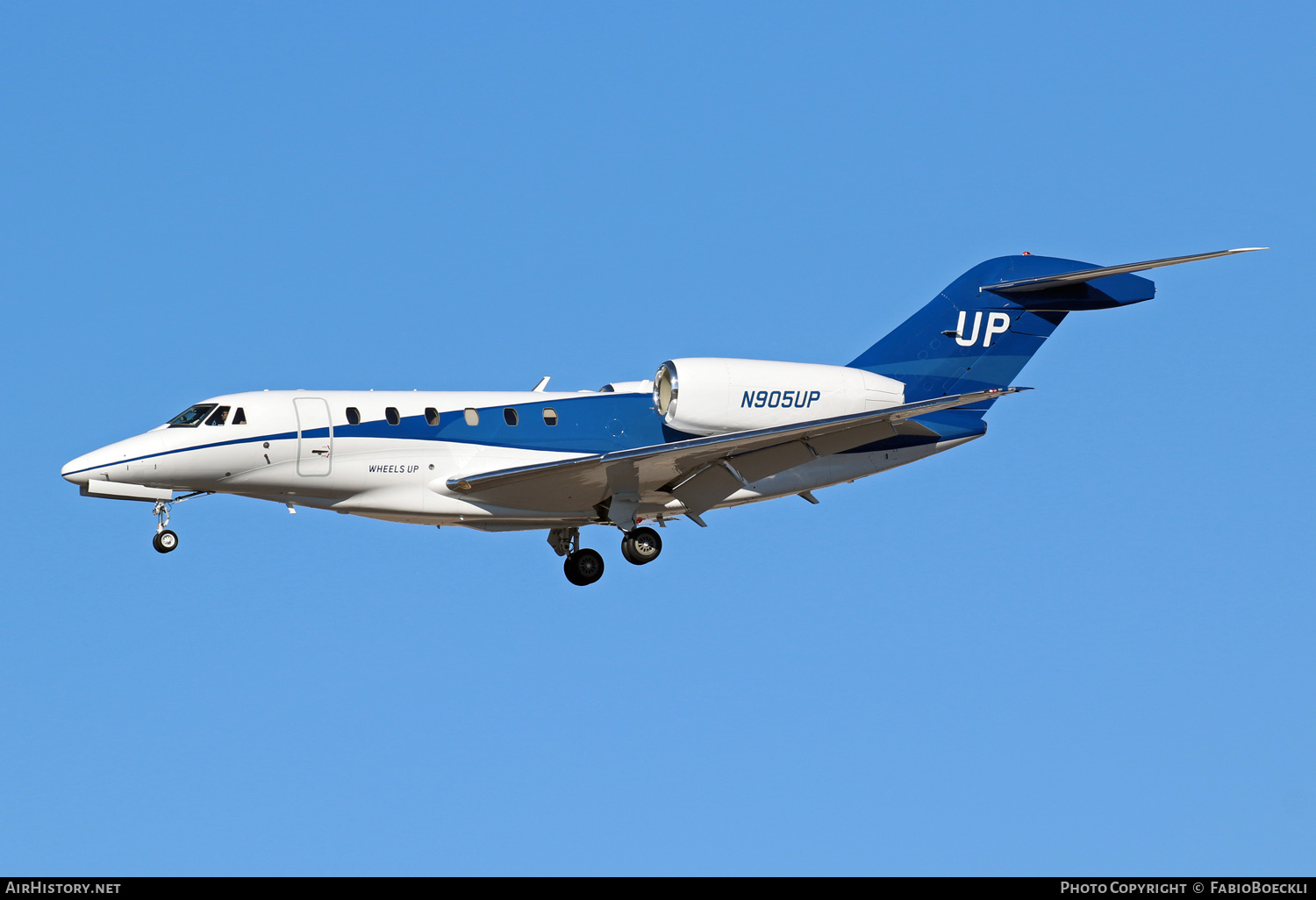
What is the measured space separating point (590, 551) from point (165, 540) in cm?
712

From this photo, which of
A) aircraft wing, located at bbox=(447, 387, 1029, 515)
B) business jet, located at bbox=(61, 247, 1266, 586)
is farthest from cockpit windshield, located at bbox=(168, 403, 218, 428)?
aircraft wing, located at bbox=(447, 387, 1029, 515)

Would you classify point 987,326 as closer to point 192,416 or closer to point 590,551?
point 590,551

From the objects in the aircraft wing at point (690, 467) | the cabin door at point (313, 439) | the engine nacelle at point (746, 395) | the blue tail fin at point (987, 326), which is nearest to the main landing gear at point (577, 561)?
the aircraft wing at point (690, 467)

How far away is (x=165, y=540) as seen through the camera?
→ 2352cm

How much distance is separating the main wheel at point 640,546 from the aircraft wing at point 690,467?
0.81 m

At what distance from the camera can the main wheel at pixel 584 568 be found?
86.8 ft

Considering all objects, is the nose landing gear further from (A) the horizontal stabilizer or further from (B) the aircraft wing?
(A) the horizontal stabilizer

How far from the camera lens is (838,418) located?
77.4 ft

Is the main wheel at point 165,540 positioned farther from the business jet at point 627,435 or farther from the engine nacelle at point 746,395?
the engine nacelle at point 746,395
